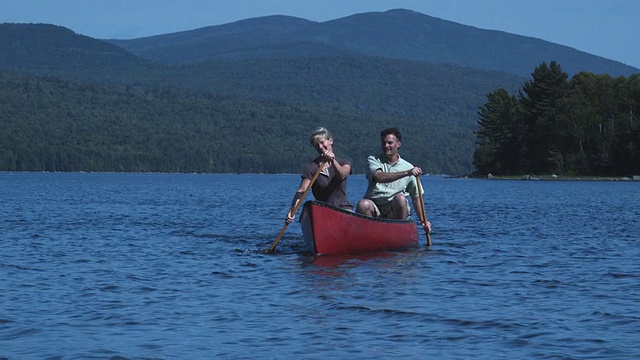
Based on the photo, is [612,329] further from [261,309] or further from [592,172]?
[592,172]

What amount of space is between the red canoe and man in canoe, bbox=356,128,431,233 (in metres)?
0.37

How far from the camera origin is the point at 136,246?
27109 mm

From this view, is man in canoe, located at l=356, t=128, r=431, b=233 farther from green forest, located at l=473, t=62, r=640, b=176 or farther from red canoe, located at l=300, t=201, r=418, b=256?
green forest, located at l=473, t=62, r=640, b=176

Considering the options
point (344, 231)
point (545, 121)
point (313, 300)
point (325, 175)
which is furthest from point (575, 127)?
point (313, 300)

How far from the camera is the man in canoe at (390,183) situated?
21688mm

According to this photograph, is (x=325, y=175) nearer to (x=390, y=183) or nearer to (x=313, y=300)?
(x=390, y=183)

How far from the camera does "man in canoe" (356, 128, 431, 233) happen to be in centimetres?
2169

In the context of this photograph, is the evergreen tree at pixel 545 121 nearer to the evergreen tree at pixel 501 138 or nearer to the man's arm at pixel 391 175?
the evergreen tree at pixel 501 138

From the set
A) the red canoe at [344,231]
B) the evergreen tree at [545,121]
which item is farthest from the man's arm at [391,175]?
the evergreen tree at [545,121]

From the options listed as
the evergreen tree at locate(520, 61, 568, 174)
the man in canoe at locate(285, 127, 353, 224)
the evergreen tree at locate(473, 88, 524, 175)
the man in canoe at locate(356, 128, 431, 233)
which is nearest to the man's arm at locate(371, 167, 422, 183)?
the man in canoe at locate(356, 128, 431, 233)

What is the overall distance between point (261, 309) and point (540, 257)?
32.4 feet

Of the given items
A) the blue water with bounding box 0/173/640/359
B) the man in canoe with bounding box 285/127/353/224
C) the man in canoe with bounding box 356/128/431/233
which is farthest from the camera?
the man in canoe with bounding box 356/128/431/233

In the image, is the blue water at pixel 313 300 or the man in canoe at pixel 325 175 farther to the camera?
the man in canoe at pixel 325 175

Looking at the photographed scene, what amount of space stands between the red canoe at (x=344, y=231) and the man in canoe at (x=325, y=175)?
15.6 inches
